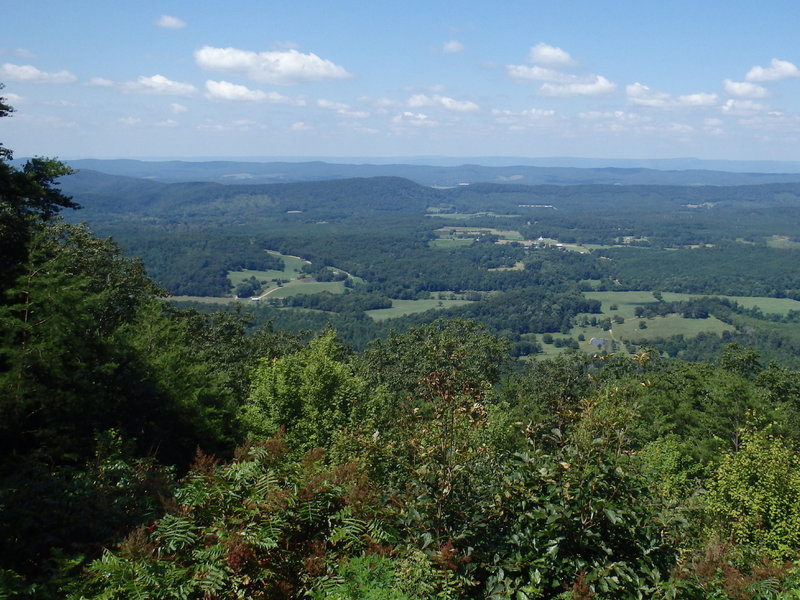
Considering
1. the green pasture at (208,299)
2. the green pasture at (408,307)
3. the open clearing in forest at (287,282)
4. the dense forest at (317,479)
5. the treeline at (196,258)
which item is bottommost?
the green pasture at (408,307)

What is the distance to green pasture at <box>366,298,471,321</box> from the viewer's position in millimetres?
120575

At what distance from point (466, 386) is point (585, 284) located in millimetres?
165470

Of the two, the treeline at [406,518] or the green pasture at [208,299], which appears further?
the green pasture at [208,299]

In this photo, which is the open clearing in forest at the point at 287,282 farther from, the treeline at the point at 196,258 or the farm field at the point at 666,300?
the farm field at the point at 666,300

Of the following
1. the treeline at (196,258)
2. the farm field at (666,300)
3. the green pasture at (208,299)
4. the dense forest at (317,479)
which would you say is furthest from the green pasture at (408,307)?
the dense forest at (317,479)

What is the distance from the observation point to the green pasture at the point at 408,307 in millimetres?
120575

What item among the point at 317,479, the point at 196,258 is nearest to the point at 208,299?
Result: the point at 196,258

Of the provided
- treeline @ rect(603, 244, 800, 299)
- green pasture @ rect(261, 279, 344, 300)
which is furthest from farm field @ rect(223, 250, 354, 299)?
treeline @ rect(603, 244, 800, 299)

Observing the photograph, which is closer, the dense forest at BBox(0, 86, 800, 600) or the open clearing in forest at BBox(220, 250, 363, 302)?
the dense forest at BBox(0, 86, 800, 600)

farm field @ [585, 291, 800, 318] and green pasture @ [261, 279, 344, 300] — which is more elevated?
green pasture @ [261, 279, 344, 300]

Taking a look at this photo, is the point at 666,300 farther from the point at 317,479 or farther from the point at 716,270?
the point at 317,479

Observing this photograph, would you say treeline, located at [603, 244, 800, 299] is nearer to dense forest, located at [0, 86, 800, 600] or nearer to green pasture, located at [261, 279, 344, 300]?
green pasture, located at [261, 279, 344, 300]

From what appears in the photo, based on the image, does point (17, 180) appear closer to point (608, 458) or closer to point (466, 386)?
point (466, 386)

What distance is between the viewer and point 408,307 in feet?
437
